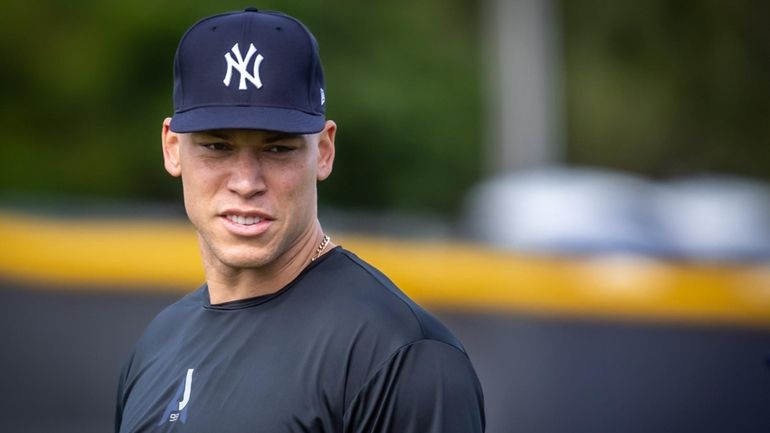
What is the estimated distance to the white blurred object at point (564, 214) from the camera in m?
7.62

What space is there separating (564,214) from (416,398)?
26.3 ft

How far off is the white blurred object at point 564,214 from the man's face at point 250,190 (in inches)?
164

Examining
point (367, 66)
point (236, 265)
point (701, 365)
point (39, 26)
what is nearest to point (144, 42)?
point (39, 26)

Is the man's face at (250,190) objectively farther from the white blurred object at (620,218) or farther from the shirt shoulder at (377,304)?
the white blurred object at (620,218)

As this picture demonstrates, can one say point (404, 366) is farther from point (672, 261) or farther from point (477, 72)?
point (477, 72)

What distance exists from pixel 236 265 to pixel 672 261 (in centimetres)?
434

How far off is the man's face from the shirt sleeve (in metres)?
0.44

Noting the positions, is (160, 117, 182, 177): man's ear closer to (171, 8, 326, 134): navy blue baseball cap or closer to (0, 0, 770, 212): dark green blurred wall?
(171, 8, 326, 134): navy blue baseball cap

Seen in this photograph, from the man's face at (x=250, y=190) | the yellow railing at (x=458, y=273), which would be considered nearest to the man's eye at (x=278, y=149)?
the man's face at (x=250, y=190)

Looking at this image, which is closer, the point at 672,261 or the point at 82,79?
the point at 672,261

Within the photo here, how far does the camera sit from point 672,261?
679cm

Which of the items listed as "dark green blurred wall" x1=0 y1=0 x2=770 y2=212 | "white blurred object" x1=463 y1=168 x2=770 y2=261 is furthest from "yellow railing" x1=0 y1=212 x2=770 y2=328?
"dark green blurred wall" x1=0 y1=0 x2=770 y2=212

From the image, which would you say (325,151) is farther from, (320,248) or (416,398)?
(416,398)

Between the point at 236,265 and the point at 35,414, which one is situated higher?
the point at 236,265
